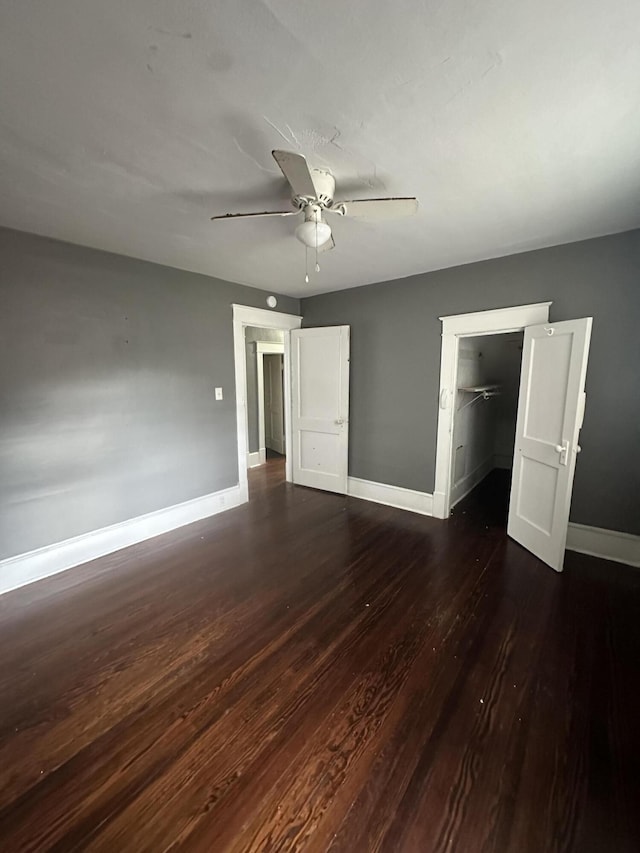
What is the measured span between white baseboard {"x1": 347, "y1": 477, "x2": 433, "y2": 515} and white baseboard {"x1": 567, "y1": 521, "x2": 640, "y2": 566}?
1.26m

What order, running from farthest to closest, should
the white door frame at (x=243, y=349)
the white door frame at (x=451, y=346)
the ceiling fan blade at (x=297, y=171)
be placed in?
the white door frame at (x=243, y=349), the white door frame at (x=451, y=346), the ceiling fan blade at (x=297, y=171)

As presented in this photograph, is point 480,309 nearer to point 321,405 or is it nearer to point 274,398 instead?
point 321,405

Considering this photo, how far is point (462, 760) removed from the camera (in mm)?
1344

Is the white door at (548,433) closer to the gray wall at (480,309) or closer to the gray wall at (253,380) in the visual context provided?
the gray wall at (480,309)

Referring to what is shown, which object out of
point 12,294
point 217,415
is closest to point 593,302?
point 217,415

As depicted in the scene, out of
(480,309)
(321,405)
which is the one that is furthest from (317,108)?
(321,405)

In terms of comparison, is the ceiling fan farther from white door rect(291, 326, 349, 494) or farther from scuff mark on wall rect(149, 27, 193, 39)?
white door rect(291, 326, 349, 494)

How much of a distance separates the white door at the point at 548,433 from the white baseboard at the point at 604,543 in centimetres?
39

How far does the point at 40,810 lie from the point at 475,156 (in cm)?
321

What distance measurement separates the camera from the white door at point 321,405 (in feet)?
13.7

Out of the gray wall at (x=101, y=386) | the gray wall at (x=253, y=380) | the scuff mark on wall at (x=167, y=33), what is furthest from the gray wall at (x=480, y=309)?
the scuff mark on wall at (x=167, y=33)

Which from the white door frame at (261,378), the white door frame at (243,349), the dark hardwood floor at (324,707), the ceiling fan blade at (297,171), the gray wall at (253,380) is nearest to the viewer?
the dark hardwood floor at (324,707)

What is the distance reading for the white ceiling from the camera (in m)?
1.02

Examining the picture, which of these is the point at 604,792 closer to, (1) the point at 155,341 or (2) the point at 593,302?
(2) the point at 593,302
